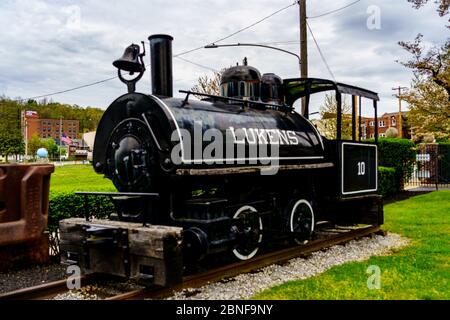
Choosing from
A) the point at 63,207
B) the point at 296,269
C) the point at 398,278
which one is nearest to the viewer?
the point at 398,278

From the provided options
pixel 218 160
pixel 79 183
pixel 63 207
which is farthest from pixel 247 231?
pixel 79 183

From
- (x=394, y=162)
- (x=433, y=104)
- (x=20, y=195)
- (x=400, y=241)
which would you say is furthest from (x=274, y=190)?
(x=394, y=162)

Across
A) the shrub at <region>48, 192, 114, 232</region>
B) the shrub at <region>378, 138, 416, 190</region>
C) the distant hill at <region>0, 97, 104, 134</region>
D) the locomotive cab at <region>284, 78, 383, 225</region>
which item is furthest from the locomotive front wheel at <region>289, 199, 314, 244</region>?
the distant hill at <region>0, 97, 104, 134</region>

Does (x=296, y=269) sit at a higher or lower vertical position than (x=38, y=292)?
lower

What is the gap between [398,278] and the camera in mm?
5941

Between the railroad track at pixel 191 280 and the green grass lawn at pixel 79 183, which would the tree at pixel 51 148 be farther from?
the railroad track at pixel 191 280

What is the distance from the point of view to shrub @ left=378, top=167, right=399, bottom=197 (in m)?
16.1

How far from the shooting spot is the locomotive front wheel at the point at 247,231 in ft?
21.0

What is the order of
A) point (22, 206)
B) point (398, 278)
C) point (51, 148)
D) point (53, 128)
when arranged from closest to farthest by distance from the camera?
point (398, 278) < point (22, 206) < point (51, 148) < point (53, 128)

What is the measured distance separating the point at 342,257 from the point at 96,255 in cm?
397

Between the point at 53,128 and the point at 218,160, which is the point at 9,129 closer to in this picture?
the point at 218,160

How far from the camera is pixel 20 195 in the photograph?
630cm

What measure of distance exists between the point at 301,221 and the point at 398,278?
2.28 metres
